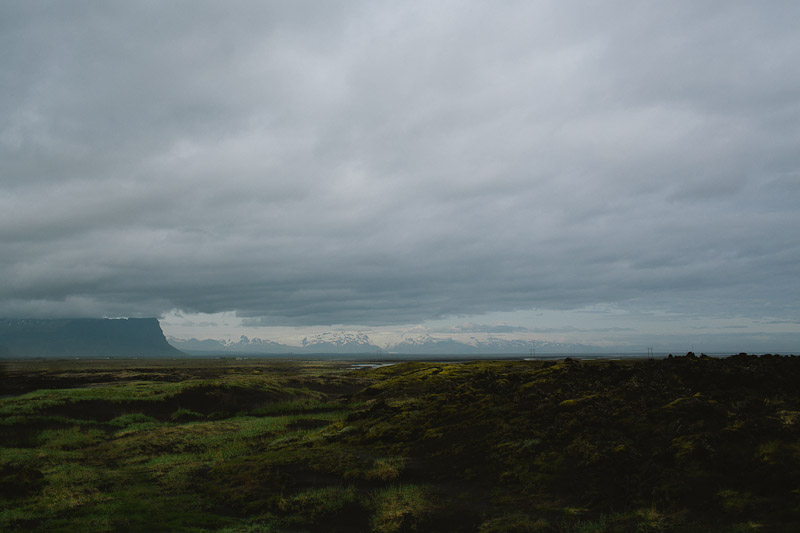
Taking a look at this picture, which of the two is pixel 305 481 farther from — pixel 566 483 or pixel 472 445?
pixel 566 483

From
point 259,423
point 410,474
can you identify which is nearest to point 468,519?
point 410,474

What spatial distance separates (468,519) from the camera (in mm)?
15852

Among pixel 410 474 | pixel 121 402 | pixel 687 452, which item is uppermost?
pixel 687 452

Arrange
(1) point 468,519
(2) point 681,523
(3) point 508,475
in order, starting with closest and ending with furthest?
(2) point 681,523, (1) point 468,519, (3) point 508,475

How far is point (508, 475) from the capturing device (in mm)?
19328

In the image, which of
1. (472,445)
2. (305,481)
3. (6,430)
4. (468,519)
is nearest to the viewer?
(468,519)

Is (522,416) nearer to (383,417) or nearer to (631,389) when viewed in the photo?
(631,389)

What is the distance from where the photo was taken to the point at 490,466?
20750 mm

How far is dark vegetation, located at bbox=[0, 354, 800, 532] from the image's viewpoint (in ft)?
49.4

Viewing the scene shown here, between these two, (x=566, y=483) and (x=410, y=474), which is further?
(x=410, y=474)

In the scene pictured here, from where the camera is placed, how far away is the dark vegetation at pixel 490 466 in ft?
49.4

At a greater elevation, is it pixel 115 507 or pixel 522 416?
pixel 522 416

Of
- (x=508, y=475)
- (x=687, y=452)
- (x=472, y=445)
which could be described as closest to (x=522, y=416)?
(x=472, y=445)

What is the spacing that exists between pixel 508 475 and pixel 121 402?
4960cm
